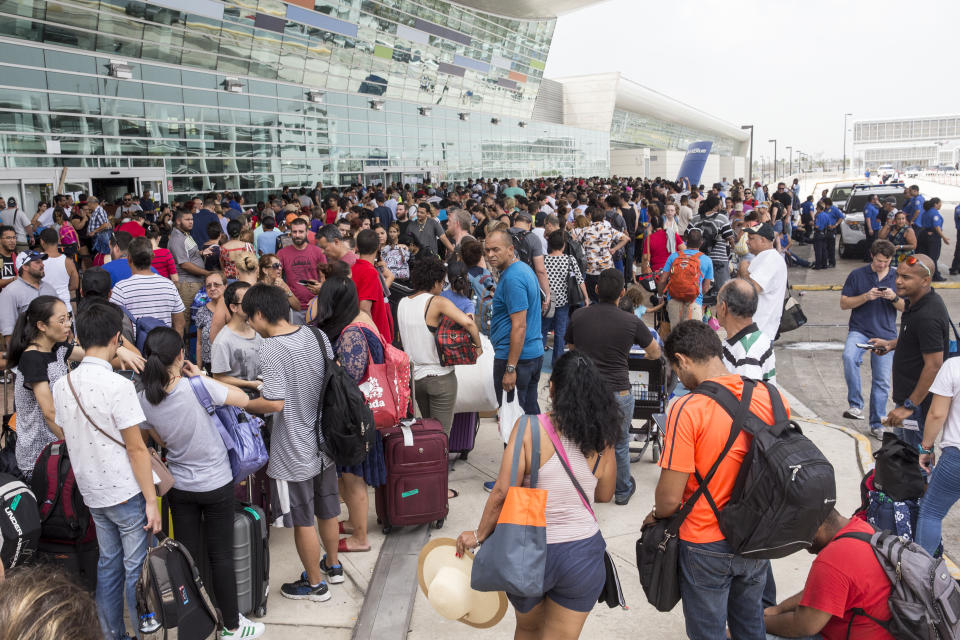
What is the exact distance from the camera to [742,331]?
4.12 m

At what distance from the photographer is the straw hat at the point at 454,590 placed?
300 cm

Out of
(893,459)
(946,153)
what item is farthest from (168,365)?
(946,153)

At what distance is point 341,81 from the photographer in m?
27.5

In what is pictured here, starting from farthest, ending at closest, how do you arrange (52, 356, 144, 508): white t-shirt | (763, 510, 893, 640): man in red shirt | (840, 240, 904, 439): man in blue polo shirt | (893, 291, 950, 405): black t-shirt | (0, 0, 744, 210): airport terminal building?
(0, 0, 744, 210): airport terminal building, (840, 240, 904, 439): man in blue polo shirt, (893, 291, 950, 405): black t-shirt, (52, 356, 144, 508): white t-shirt, (763, 510, 893, 640): man in red shirt

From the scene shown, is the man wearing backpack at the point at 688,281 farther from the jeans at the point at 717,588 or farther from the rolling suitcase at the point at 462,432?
the jeans at the point at 717,588

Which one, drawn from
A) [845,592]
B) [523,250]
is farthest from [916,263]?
[523,250]

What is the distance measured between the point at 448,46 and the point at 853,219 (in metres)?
22.4

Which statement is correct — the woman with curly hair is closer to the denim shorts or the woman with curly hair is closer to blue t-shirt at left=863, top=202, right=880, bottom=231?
the denim shorts

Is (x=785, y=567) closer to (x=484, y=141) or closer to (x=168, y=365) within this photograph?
(x=168, y=365)

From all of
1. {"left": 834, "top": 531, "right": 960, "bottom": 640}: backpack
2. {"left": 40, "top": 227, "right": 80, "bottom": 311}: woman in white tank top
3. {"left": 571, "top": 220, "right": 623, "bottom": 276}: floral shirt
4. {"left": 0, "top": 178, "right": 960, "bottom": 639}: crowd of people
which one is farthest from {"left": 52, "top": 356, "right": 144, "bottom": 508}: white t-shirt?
{"left": 571, "top": 220, "right": 623, "bottom": 276}: floral shirt

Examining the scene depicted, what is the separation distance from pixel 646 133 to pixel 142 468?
234ft

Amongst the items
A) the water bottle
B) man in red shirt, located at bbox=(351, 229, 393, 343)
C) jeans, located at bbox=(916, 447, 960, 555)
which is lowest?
the water bottle

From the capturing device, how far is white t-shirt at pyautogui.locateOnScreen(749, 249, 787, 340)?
6.20 m

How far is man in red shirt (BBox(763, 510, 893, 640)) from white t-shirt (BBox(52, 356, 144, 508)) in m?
3.05
